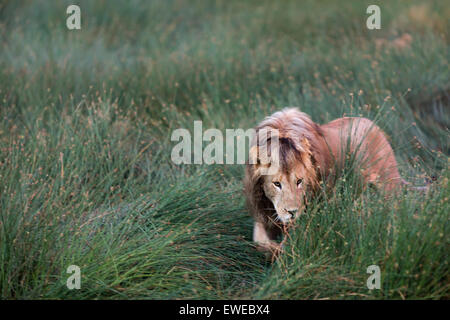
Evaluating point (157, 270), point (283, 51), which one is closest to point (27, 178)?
point (157, 270)

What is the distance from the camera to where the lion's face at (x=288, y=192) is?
393 centimetres

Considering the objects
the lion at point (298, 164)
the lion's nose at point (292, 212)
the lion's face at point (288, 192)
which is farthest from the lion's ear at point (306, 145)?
the lion's nose at point (292, 212)

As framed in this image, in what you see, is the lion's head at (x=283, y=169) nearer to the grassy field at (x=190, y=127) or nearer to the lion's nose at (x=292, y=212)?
the lion's nose at (x=292, y=212)

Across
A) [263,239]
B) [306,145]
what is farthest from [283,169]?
[263,239]

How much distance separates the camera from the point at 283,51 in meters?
8.75

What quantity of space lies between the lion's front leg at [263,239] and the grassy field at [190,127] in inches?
4.1

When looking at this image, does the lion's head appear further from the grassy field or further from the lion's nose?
the grassy field

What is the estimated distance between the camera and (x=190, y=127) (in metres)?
6.40

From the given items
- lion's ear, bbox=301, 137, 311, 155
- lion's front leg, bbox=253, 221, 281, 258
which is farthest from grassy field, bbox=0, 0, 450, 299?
lion's ear, bbox=301, 137, 311, 155

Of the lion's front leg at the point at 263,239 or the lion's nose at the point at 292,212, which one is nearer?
the lion's nose at the point at 292,212

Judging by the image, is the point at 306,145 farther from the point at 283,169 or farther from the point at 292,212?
the point at 292,212
